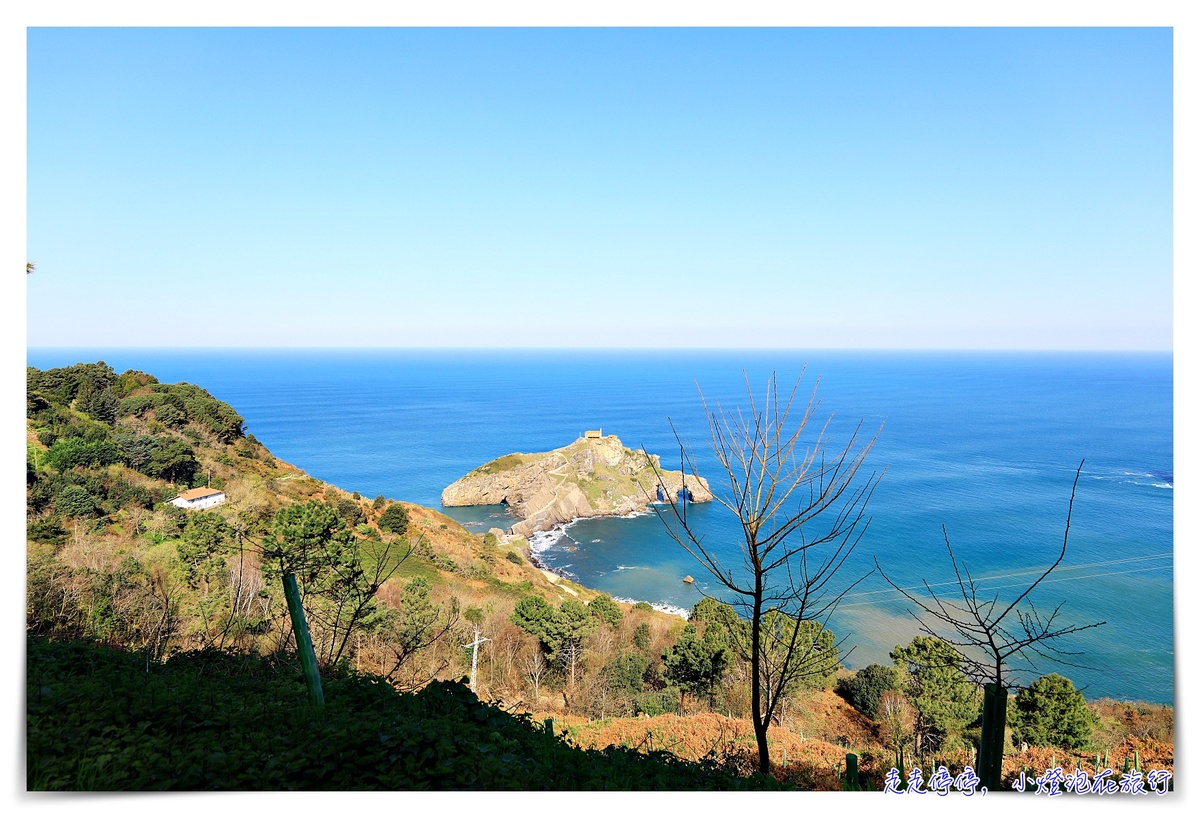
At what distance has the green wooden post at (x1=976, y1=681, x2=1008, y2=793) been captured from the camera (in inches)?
84.6

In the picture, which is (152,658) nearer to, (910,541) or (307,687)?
(307,687)

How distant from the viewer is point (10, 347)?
2.69 m

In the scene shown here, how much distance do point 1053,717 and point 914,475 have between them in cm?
2166

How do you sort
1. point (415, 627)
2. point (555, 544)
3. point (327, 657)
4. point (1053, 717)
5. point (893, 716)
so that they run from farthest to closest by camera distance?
point (555, 544), point (893, 716), point (415, 627), point (1053, 717), point (327, 657)

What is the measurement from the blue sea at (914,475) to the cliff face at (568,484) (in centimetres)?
100

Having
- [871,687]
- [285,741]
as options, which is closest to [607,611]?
[871,687]

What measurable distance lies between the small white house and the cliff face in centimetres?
1587

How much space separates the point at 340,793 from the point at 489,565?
12.1m

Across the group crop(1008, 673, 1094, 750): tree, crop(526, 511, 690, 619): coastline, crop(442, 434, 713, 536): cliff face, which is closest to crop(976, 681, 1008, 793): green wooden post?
crop(1008, 673, 1094, 750): tree

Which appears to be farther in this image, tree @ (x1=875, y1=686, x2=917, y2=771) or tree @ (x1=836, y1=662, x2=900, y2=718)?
tree @ (x1=836, y1=662, x2=900, y2=718)

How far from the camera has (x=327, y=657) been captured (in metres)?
4.28

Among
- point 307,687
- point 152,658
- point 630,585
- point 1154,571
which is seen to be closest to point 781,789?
point 307,687

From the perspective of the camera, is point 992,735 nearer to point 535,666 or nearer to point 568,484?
point 535,666

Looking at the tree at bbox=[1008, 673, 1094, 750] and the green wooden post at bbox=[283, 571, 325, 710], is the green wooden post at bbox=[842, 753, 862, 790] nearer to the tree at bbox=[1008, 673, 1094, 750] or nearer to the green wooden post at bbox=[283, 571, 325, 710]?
the green wooden post at bbox=[283, 571, 325, 710]
